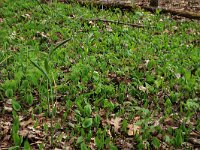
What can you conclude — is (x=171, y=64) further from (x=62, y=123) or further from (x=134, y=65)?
(x=62, y=123)

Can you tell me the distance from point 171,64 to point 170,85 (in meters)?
0.92

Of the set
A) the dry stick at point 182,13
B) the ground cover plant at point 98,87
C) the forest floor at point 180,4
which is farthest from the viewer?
the forest floor at point 180,4

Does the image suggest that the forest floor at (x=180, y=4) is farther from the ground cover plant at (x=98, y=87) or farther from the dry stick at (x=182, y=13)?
the ground cover plant at (x=98, y=87)

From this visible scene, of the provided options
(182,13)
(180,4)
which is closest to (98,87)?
(182,13)

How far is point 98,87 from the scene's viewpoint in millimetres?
4828

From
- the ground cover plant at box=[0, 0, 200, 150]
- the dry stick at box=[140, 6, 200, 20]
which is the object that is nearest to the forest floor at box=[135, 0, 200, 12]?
the dry stick at box=[140, 6, 200, 20]

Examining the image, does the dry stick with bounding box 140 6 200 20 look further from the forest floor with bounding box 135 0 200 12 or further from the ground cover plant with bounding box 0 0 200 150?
the forest floor with bounding box 135 0 200 12

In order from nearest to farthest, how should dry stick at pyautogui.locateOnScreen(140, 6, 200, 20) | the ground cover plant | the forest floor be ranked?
the ground cover plant → dry stick at pyautogui.locateOnScreen(140, 6, 200, 20) → the forest floor

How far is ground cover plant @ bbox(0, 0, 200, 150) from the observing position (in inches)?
149

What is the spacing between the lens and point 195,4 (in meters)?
13.0

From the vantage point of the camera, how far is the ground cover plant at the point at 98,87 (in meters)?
3.78

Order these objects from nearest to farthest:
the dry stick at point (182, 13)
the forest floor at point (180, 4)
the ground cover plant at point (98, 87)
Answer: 1. the ground cover plant at point (98, 87)
2. the dry stick at point (182, 13)
3. the forest floor at point (180, 4)

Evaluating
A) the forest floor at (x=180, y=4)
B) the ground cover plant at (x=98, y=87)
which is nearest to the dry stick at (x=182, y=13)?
the ground cover plant at (x=98, y=87)

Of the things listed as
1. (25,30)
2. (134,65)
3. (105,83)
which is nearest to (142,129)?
(105,83)
